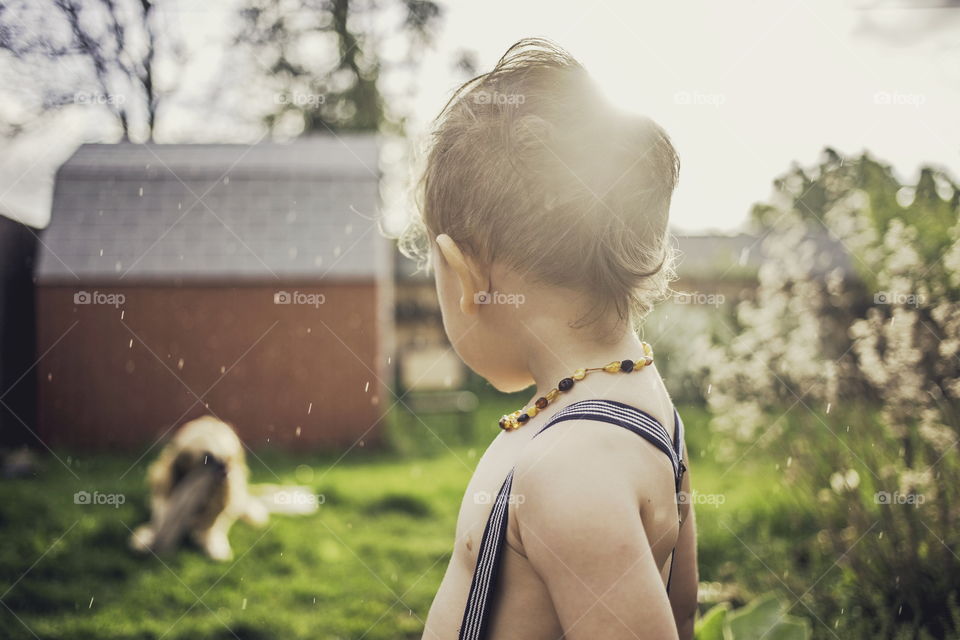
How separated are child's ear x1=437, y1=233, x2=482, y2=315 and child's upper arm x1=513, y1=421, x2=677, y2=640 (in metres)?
0.28

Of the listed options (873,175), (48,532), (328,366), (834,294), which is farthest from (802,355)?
(328,366)

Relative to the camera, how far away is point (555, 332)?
100cm

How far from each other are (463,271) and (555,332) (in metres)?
Answer: 0.17

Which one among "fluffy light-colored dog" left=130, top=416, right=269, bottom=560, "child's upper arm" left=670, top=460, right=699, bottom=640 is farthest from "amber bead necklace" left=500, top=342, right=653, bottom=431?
"fluffy light-colored dog" left=130, top=416, right=269, bottom=560

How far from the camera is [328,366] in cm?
768

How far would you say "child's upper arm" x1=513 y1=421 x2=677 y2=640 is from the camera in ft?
2.52

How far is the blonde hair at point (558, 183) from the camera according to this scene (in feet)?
3.11

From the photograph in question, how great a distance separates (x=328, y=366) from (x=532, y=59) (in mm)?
6945

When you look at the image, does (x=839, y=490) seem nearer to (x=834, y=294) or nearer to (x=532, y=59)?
(x=834, y=294)

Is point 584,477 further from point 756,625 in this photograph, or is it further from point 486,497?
point 756,625

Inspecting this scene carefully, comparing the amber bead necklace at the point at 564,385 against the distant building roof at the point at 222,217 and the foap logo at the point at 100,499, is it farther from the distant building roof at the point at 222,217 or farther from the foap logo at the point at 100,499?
the distant building roof at the point at 222,217

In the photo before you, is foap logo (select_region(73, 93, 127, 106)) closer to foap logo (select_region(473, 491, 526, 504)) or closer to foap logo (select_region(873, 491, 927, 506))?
foap logo (select_region(473, 491, 526, 504))

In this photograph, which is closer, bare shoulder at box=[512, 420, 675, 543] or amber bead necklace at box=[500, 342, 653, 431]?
bare shoulder at box=[512, 420, 675, 543]

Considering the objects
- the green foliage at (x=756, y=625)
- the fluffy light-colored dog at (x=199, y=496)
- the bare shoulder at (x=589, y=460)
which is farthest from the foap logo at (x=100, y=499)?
the bare shoulder at (x=589, y=460)
